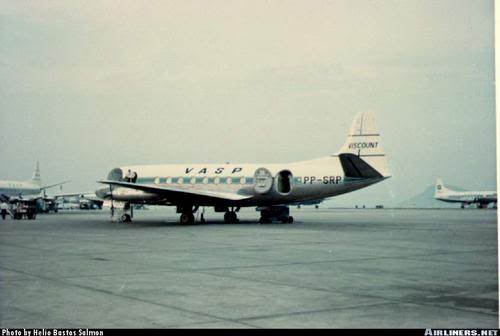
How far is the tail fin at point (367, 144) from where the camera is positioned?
1307 inches

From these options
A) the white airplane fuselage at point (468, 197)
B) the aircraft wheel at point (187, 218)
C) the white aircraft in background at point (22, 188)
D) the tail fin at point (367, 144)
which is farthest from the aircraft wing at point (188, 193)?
the white airplane fuselage at point (468, 197)

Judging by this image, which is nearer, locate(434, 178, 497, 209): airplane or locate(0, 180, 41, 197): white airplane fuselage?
locate(0, 180, 41, 197): white airplane fuselage

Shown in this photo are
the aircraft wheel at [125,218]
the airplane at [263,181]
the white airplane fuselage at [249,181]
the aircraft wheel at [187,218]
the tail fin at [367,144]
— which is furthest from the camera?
the aircraft wheel at [125,218]

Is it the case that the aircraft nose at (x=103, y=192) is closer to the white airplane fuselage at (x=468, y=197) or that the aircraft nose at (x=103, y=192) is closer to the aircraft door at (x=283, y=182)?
the aircraft door at (x=283, y=182)

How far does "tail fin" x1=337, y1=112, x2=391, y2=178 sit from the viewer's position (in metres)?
33.2

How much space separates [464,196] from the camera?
369 ft

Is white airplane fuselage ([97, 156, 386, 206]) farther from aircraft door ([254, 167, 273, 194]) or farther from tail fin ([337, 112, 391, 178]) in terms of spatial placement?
tail fin ([337, 112, 391, 178])

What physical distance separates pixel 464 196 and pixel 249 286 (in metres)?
110

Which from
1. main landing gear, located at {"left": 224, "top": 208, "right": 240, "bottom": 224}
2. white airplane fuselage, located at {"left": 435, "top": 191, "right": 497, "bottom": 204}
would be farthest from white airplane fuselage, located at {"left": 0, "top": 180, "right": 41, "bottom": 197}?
Answer: white airplane fuselage, located at {"left": 435, "top": 191, "right": 497, "bottom": 204}

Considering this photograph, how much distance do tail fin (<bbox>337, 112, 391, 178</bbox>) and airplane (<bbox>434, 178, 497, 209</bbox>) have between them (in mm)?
73329

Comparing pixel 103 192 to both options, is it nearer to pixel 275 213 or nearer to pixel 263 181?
pixel 263 181

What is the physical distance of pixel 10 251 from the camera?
58.0 feet

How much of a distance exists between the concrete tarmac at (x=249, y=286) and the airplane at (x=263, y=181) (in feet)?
45.5

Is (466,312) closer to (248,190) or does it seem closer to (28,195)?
(248,190)
